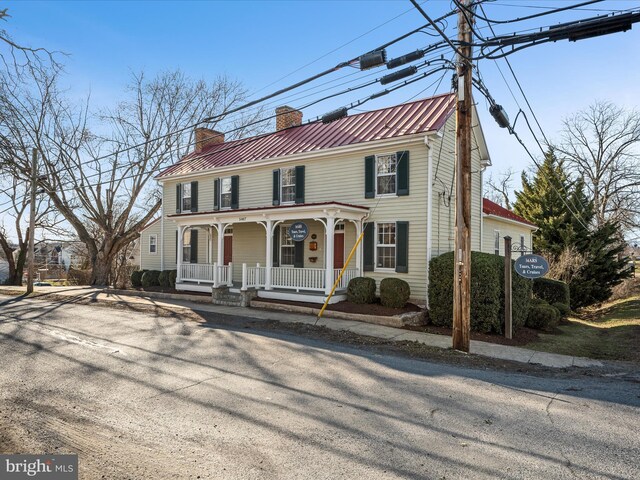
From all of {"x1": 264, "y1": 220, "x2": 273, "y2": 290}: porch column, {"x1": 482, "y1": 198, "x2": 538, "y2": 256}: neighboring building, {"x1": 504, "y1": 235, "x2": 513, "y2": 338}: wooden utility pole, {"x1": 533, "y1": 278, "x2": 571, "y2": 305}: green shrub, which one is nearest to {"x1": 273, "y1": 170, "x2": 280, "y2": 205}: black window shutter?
{"x1": 264, "y1": 220, "x2": 273, "y2": 290}: porch column

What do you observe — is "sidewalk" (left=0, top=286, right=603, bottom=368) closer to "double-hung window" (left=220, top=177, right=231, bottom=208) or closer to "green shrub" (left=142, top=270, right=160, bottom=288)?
"green shrub" (left=142, top=270, right=160, bottom=288)

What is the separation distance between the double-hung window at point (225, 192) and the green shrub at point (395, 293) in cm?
908

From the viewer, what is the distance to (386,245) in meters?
14.4

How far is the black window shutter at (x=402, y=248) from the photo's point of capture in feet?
45.2

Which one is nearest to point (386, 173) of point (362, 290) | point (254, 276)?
point (362, 290)

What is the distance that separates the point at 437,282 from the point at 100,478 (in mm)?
9736

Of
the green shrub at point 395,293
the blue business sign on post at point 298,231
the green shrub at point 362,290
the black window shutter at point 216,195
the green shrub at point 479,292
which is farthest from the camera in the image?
the black window shutter at point 216,195

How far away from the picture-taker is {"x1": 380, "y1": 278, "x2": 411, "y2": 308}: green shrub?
1288cm

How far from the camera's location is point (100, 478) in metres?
3.43

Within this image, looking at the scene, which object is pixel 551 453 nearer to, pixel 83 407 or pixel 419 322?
pixel 83 407

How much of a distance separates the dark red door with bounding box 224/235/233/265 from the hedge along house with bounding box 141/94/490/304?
0.05 m

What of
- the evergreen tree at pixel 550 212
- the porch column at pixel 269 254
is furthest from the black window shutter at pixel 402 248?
the evergreen tree at pixel 550 212

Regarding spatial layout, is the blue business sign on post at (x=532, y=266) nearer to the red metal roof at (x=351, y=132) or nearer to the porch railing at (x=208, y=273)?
the red metal roof at (x=351, y=132)

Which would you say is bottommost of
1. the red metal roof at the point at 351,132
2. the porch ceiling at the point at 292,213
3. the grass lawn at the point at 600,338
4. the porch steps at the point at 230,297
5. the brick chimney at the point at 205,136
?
the grass lawn at the point at 600,338
